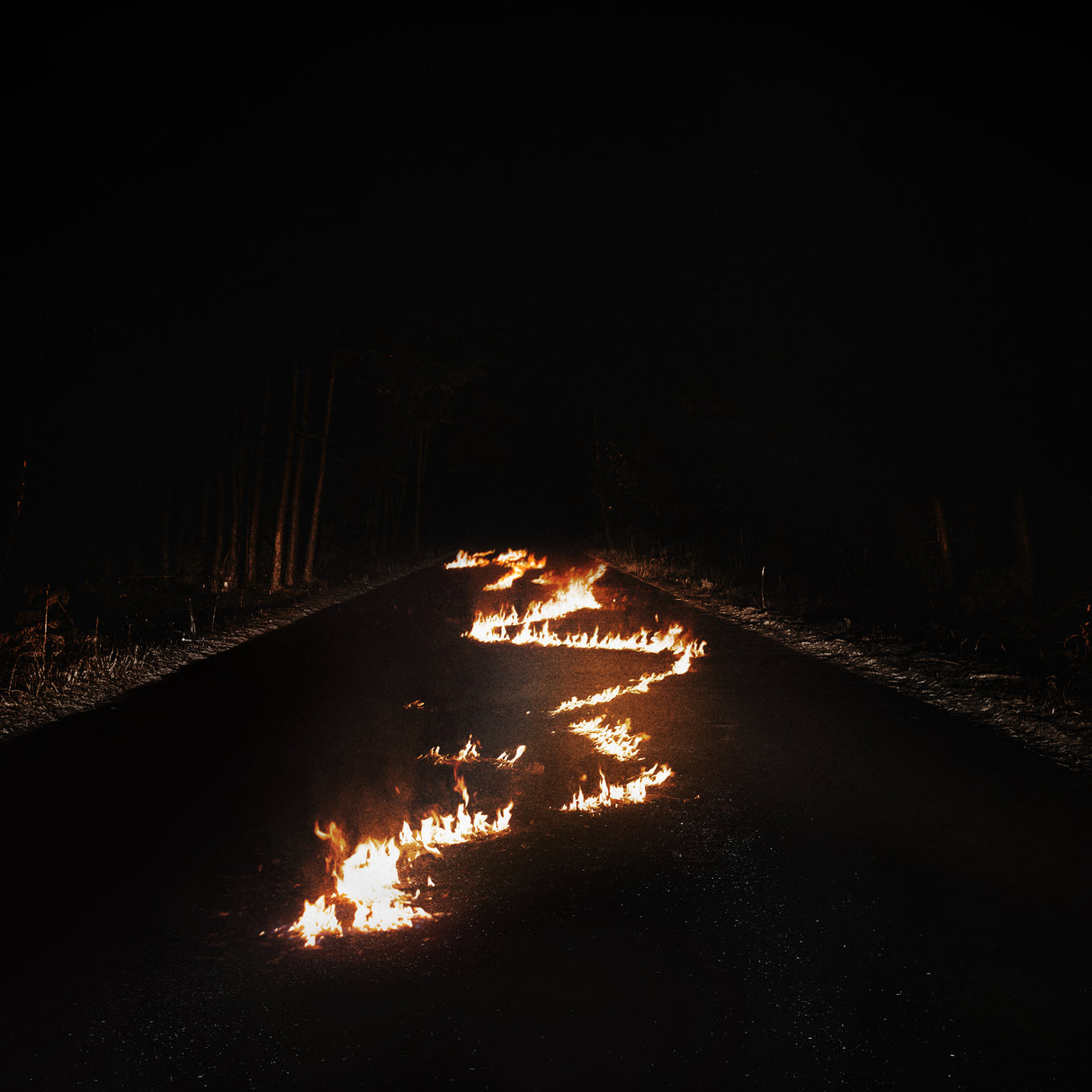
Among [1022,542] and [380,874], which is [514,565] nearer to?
[1022,542]

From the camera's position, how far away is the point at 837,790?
6.21m

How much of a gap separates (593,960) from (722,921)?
811mm

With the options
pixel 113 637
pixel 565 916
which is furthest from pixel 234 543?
pixel 565 916

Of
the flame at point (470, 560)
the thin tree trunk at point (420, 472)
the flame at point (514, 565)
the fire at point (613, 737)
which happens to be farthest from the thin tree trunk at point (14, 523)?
the thin tree trunk at point (420, 472)

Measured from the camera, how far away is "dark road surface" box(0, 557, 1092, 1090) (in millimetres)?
3150

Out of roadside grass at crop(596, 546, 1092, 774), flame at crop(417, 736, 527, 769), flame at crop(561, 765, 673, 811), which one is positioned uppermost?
flame at crop(561, 765, 673, 811)

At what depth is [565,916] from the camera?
425 cm

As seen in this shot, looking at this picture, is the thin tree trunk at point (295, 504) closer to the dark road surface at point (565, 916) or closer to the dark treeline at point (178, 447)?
the dark treeline at point (178, 447)

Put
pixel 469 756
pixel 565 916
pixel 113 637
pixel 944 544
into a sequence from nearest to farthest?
pixel 565 916
pixel 469 756
pixel 113 637
pixel 944 544

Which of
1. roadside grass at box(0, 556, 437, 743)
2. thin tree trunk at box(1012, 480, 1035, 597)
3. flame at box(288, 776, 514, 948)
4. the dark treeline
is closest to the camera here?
flame at box(288, 776, 514, 948)

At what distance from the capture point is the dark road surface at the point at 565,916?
3.15 metres

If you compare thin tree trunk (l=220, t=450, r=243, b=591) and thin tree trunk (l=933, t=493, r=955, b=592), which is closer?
thin tree trunk (l=933, t=493, r=955, b=592)

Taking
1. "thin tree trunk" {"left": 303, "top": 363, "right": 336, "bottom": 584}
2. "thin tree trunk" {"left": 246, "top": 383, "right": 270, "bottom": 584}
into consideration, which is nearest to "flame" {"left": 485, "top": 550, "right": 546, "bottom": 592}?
"thin tree trunk" {"left": 303, "top": 363, "right": 336, "bottom": 584}

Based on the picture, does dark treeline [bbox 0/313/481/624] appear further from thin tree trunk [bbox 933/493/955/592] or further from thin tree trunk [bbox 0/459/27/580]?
thin tree trunk [bbox 933/493/955/592]
